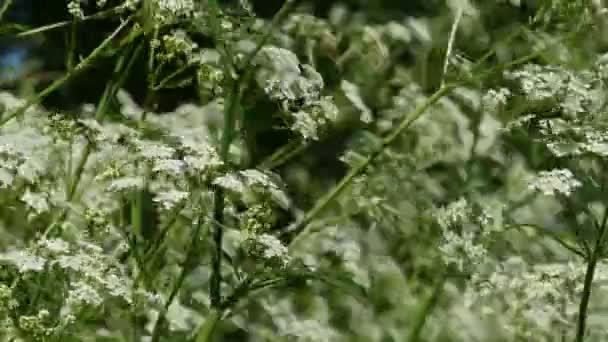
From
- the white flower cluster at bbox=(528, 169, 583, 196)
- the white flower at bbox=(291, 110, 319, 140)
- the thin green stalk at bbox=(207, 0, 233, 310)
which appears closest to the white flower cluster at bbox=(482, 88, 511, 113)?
the white flower cluster at bbox=(528, 169, 583, 196)

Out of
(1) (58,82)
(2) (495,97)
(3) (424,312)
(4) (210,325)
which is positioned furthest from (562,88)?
(1) (58,82)

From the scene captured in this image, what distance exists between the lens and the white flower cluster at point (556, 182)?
147cm

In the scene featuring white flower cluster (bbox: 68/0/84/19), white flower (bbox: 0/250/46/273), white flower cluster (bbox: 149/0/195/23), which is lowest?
white flower (bbox: 0/250/46/273)

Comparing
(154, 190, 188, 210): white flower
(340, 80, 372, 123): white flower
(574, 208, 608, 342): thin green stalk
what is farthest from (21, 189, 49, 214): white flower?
(574, 208, 608, 342): thin green stalk

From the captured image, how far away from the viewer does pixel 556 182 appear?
148cm

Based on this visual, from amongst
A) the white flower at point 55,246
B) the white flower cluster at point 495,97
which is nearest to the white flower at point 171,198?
the white flower at point 55,246

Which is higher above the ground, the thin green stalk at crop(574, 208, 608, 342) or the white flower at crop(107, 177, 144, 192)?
the white flower at crop(107, 177, 144, 192)

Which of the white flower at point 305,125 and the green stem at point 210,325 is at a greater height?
the white flower at point 305,125

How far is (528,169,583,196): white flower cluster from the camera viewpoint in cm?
147

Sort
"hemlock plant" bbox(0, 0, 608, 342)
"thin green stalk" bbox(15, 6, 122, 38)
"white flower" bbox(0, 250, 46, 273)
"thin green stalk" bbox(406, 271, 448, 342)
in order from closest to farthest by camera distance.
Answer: "white flower" bbox(0, 250, 46, 273)
"hemlock plant" bbox(0, 0, 608, 342)
"thin green stalk" bbox(15, 6, 122, 38)
"thin green stalk" bbox(406, 271, 448, 342)

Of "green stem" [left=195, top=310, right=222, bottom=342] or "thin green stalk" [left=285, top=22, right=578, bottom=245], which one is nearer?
"green stem" [left=195, top=310, right=222, bottom=342]

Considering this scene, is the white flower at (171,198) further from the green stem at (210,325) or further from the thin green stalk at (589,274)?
the thin green stalk at (589,274)

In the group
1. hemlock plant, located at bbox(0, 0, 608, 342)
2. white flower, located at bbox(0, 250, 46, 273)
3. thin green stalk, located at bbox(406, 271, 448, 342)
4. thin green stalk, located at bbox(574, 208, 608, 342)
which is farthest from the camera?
thin green stalk, located at bbox(406, 271, 448, 342)

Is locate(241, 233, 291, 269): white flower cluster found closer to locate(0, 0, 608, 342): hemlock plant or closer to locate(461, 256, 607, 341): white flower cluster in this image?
locate(0, 0, 608, 342): hemlock plant
